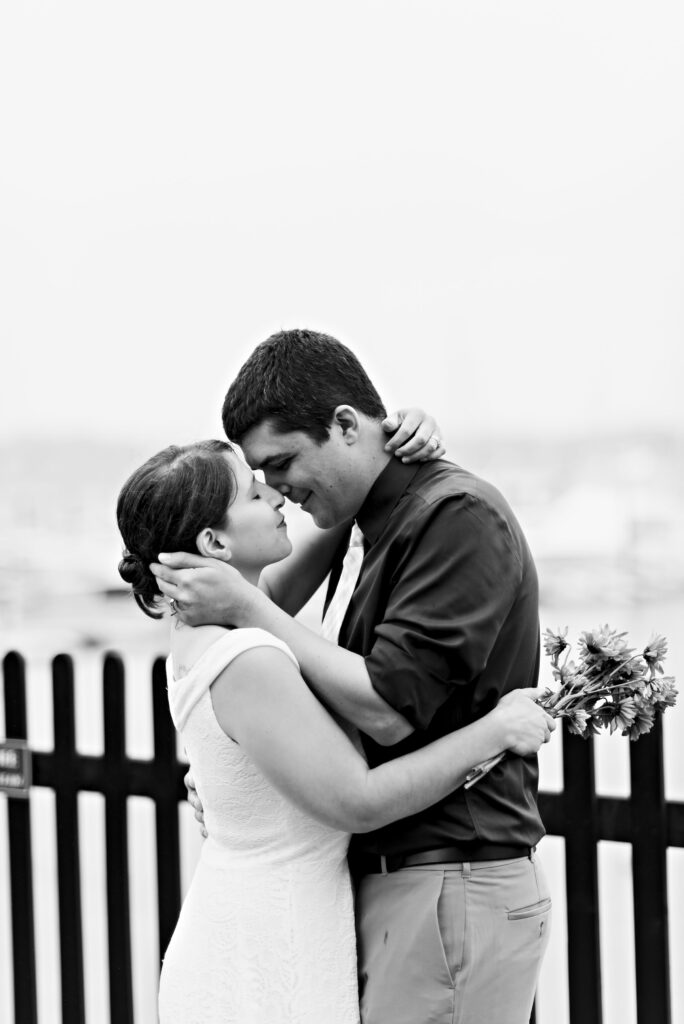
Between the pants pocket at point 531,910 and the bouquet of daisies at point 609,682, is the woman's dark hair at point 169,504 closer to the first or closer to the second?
the bouquet of daisies at point 609,682

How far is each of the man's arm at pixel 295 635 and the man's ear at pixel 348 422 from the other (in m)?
0.35

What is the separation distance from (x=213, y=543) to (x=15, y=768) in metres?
1.79

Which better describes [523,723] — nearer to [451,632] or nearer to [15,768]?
[451,632]

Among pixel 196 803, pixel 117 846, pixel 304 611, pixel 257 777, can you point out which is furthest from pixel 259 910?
pixel 304 611

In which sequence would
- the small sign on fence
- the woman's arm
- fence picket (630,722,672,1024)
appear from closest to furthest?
the woman's arm
fence picket (630,722,672,1024)
the small sign on fence

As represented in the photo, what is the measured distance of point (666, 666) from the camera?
5.80 ft

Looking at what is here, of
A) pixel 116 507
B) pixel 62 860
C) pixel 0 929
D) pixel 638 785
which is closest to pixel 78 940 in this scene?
pixel 62 860

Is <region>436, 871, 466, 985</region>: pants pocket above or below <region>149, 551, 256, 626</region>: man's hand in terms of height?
below

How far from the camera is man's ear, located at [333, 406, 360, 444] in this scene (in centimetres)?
178

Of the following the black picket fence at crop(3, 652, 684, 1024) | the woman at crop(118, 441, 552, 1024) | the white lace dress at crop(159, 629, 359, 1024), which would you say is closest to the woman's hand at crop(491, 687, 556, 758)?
the woman at crop(118, 441, 552, 1024)

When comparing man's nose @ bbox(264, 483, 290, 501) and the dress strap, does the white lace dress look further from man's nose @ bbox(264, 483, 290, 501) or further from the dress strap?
man's nose @ bbox(264, 483, 290, 501)

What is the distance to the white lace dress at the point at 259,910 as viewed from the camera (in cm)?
158

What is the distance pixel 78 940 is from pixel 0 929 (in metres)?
3.87

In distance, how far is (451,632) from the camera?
60.4 inches
